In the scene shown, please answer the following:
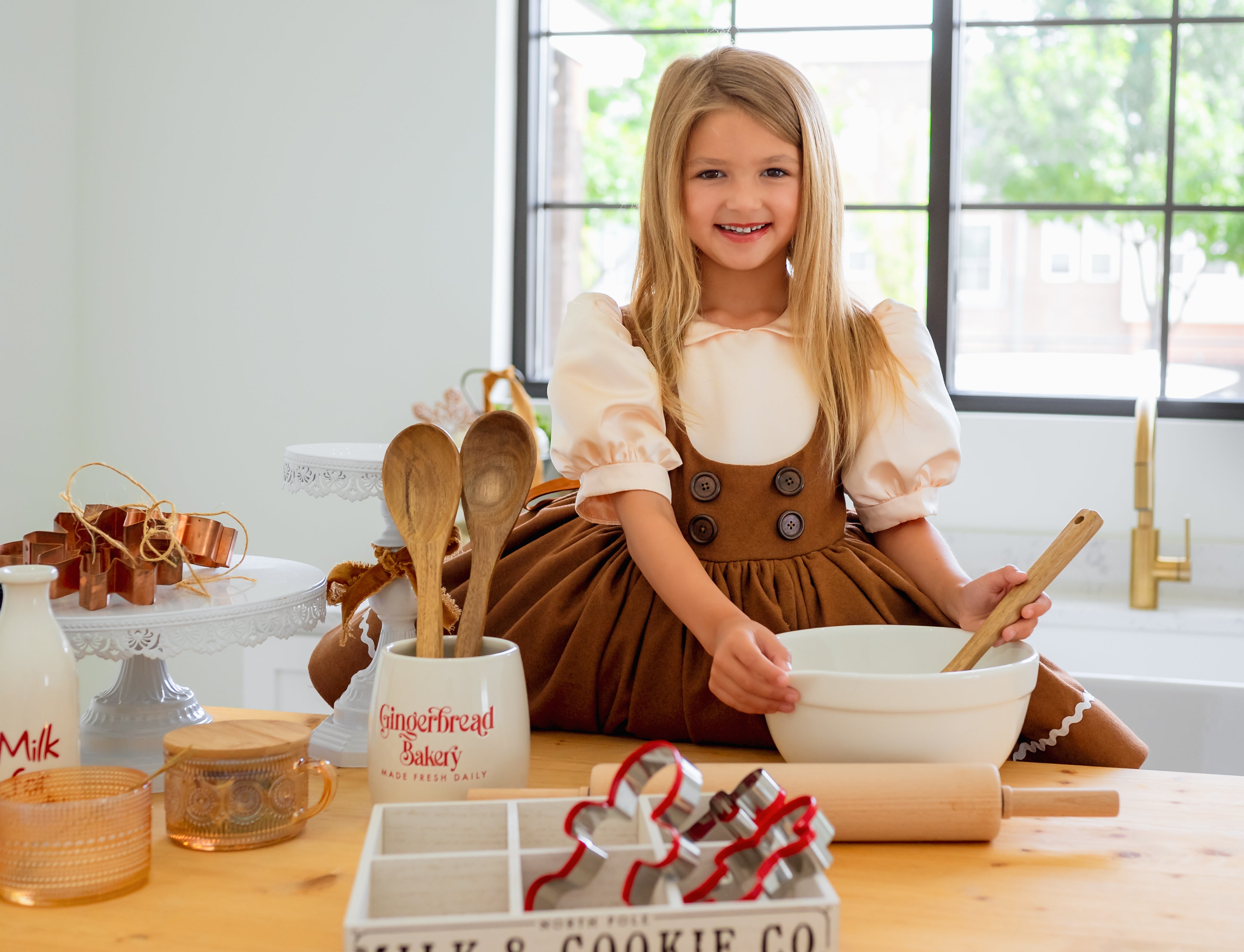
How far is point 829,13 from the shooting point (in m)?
2.08

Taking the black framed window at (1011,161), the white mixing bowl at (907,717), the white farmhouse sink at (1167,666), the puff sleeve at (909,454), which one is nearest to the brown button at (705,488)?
the puff sleeve at (909,454)

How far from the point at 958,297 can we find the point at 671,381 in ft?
4.31

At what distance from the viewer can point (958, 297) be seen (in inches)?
81.9

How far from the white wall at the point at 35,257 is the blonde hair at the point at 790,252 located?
1512mm

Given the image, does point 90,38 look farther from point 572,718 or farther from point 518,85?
point 572,718

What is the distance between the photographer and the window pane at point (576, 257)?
219cm

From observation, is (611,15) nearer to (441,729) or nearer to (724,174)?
(724,174)

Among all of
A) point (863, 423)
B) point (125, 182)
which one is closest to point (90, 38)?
point (125, 182)

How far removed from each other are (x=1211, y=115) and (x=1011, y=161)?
12.8 inches

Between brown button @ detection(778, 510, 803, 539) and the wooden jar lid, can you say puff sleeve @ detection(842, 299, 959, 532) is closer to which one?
brown button @ detection(778, 510, 803, 539)

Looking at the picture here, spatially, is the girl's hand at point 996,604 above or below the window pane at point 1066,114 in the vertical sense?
below

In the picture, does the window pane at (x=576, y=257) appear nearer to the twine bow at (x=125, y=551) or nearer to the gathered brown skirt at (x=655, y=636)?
the gathered brown skirt at (x=655, y=636)

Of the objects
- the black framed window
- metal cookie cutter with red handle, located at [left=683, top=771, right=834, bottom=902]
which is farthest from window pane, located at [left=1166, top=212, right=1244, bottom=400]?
metal cookie cutter with red handle, located at [left=683, top=771, right=834, bottom=902]

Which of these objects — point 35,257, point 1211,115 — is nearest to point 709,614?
point 1211,115
